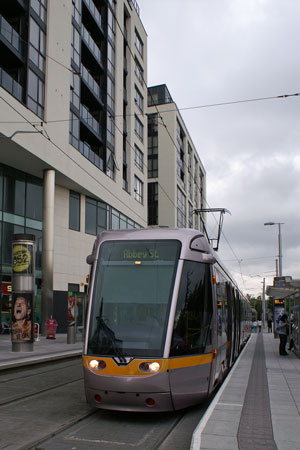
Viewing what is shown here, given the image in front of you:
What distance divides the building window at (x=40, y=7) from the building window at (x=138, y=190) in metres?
17.5

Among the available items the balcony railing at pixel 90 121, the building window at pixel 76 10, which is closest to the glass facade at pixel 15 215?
the balcony railing at pixel 90 121

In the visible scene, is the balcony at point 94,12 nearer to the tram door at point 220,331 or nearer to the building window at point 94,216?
the building window at point 94,216

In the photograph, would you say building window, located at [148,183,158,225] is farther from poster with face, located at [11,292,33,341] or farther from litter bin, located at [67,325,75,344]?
poster with face, located at [11,292,33,341]

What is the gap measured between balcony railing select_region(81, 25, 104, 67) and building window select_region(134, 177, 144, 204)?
10774mm

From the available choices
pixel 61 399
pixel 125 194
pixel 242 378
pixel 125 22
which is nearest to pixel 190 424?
pixel 61 399

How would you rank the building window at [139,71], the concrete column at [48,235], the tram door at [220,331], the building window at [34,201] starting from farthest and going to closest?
the building window at [139,71], the building window at [34,201], the concrete column at [48,235], the tram door at [220,331]

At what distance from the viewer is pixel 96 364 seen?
6496mm

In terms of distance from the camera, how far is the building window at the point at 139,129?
4109cm

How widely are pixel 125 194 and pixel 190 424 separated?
30.9 metres

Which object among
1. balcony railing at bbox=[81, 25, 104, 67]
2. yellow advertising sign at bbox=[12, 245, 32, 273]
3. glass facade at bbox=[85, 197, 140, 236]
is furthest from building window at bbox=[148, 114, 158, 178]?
yellow advertising sign at bbox=[12, 245, 32, 273]

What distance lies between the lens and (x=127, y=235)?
24.7 feet

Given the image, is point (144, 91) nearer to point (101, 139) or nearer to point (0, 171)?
point (101, 139)

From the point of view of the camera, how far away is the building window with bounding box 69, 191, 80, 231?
97.8ft

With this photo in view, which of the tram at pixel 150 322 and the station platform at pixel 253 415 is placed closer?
the station platform at pixel 253 415
